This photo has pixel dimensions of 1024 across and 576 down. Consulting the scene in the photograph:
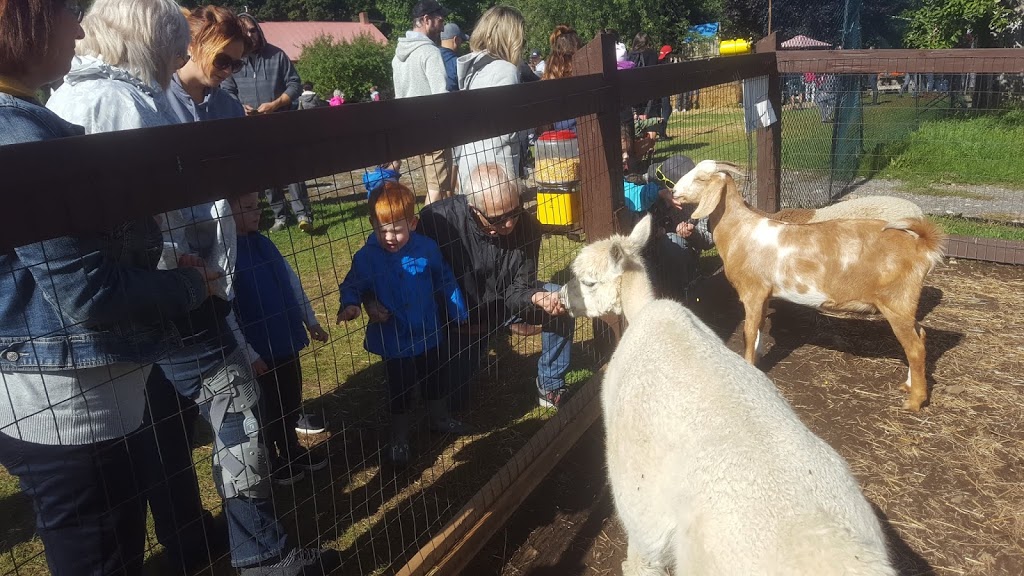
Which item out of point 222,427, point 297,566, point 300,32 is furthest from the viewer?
point 300,32

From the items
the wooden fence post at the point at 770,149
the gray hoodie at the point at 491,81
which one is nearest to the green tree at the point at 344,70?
the gray hoodie at the point at 491,81

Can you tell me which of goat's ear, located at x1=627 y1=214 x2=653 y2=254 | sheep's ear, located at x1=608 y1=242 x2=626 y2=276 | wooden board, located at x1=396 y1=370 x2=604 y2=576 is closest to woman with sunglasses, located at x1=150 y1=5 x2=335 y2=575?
wooden board, located at x1=396 y1=370 x2=604 y2=576

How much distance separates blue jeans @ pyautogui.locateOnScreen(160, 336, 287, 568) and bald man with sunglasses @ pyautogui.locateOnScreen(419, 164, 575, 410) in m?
1.29

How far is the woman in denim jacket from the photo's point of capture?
1.59 meters

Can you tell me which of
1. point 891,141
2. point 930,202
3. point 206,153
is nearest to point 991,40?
point 891,141

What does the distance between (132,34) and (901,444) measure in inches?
162

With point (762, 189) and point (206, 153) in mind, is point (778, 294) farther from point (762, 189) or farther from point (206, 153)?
point (206, 153)

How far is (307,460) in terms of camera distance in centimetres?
371

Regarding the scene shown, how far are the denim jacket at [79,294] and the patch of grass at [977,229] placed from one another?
7209 mm

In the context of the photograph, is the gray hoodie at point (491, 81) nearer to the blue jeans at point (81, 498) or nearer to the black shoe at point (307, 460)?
the black shoe at point (307, 460)

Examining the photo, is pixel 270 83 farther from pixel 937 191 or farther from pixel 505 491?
pixel 937 191

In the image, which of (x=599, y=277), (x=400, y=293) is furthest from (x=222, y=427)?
(x=599, y=277)

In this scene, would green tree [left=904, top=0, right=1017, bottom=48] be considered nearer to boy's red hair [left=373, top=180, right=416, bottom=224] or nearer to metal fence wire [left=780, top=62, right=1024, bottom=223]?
metal fence wire [left=780, top=62, right=1024, bottom=223]

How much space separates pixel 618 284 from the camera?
324 cm
